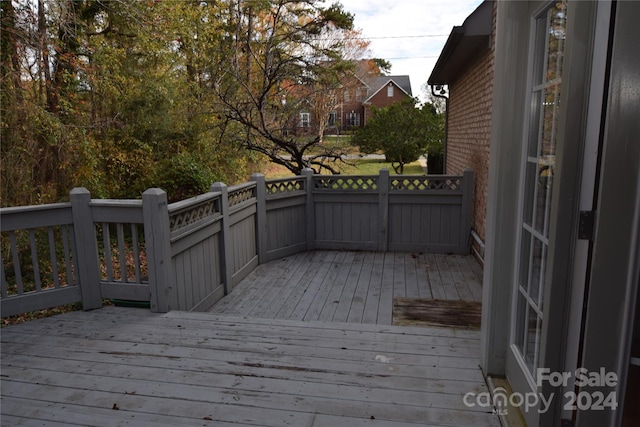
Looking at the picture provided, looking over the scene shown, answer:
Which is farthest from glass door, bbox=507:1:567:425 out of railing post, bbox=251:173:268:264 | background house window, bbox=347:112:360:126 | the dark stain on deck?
background house window, bbox=347:112:360:126

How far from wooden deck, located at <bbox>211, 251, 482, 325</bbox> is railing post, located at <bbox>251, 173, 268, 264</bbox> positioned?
0.20 m

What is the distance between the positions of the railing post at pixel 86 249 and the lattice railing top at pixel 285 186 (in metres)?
2.79

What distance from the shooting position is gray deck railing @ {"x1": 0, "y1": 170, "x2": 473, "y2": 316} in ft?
10.9

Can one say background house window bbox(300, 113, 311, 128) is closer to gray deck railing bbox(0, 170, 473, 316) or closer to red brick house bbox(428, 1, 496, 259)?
red brick house bbox(428, 1, 496, 259)

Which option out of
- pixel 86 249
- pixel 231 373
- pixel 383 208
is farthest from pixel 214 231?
pixel 383 208

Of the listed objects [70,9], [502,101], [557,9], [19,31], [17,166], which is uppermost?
[70,9]

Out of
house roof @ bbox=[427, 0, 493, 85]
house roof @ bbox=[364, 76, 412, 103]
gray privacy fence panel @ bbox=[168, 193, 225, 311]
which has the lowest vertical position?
gray privacy fence panel @ bbox=[168, 193, 225, 311]

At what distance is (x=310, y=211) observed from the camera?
6559mm

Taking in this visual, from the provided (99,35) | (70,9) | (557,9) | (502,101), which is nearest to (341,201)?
(502,101)

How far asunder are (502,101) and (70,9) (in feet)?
23.9

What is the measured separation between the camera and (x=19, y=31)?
600 cm

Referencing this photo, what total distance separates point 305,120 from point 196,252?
742 cm

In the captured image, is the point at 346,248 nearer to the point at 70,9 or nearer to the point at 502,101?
the point at 502,101

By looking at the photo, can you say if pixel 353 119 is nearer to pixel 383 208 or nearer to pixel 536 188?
pixel 383 208
